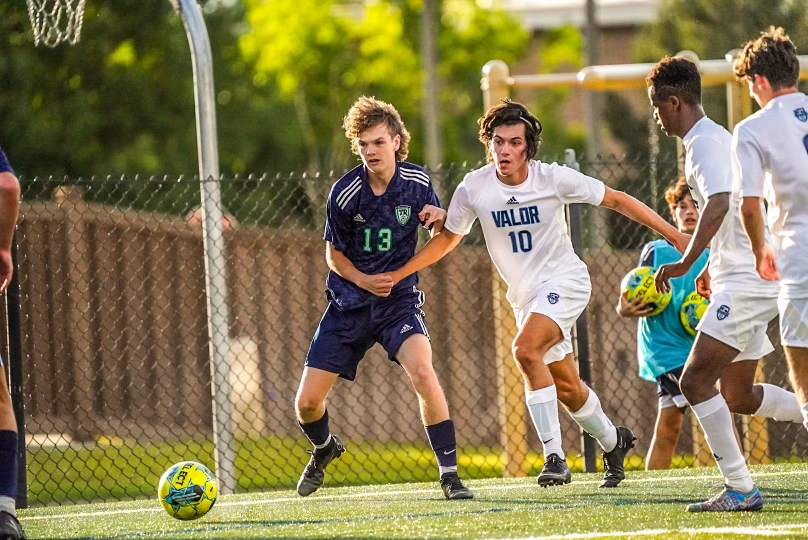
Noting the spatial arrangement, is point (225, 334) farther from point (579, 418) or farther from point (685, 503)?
point (685, 503)

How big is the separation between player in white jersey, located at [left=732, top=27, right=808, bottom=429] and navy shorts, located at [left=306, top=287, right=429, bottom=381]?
6.60ft

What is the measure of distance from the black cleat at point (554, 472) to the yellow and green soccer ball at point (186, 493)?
1718mm

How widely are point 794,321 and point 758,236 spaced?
37 centimetres

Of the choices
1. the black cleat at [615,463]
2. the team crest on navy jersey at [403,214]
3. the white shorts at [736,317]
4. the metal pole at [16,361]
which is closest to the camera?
the white shorts at [736,317]

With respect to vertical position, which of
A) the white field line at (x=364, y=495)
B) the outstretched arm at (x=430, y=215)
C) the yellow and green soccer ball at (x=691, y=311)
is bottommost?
the white field line at (x=364, y=495)

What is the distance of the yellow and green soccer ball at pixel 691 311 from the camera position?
7520mm

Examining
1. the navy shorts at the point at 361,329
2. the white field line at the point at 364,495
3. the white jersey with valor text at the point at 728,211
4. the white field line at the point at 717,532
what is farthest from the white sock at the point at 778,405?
the navy shorts at the point at 361,329

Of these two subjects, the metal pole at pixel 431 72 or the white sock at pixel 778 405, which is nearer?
the white sock at pixel 778 405

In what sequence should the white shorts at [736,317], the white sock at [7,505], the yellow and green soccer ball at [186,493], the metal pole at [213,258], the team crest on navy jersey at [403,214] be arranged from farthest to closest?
the metal pole at [213,258] → the team crest on navy jersey at [403,214] → the yellow and green soccer ball at [186,493] → the white shorts at [736,317] → the white sock at [7,505]

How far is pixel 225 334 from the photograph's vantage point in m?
8.06

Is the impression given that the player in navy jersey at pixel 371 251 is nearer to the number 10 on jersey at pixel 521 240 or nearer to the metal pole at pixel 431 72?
the number 10 on jersey at pixel 521 240

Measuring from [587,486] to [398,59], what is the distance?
28440 mm

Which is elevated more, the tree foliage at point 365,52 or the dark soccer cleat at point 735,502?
the tree foliage at point 365,52

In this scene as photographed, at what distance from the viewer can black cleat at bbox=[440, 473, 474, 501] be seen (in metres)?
6.27
